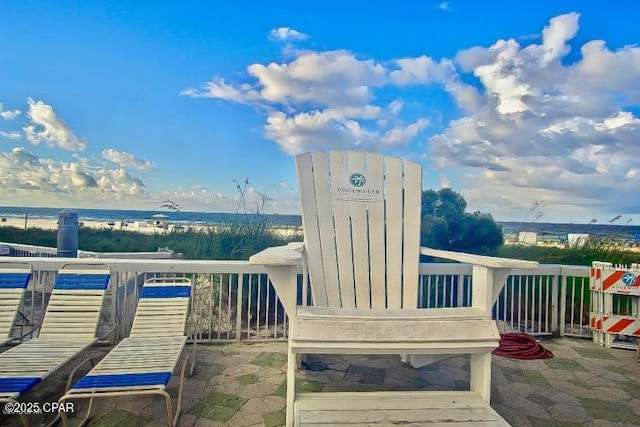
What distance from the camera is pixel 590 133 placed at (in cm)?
819

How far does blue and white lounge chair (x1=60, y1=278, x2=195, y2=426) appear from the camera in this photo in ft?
5.23

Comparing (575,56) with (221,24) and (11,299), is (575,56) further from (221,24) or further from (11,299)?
(11,299)

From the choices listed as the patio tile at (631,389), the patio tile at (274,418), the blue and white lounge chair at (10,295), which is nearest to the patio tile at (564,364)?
the patio tile at (631,389)

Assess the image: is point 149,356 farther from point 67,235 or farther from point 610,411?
point 67,235

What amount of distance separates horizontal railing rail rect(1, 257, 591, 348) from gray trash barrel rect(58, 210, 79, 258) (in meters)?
0.54

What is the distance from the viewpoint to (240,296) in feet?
10.3

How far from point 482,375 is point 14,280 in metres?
2.92

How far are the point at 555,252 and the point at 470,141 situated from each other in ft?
14.3

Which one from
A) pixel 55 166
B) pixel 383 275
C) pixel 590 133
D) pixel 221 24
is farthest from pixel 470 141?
pixel 55 166

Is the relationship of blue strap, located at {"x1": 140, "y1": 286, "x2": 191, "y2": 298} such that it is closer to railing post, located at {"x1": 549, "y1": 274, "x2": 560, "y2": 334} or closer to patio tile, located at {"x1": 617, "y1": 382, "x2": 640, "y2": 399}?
patio tile, located at {"x1": 617, "y1": 382, "x2": 640, "y2": 399}

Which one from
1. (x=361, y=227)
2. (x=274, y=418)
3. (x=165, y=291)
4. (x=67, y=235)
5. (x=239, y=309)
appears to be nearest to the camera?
(x=274, y=418)

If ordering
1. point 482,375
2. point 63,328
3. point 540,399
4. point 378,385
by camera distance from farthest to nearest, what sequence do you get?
point 63,328, point 378,385, point 540,399, point 482,375

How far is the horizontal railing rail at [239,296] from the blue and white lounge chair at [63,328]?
0.18 m


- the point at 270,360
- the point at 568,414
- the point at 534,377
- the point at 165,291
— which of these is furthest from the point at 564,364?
the point at 165,291
